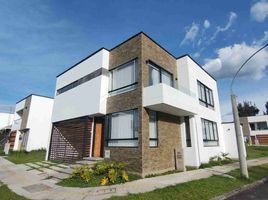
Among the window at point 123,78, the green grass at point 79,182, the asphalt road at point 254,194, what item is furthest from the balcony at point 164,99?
the asphalt road at point 254,194

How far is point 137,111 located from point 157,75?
10.5 ft

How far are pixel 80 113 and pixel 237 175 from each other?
11.0 meters

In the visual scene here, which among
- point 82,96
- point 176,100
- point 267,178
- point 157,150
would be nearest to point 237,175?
point 267,178

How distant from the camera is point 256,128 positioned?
143 feet

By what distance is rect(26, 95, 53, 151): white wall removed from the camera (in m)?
24.5

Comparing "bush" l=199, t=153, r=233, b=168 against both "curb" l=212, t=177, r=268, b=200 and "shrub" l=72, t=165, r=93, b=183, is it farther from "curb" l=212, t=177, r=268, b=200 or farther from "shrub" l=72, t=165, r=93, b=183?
"shrub" l=72, t=165, r=93, b=183

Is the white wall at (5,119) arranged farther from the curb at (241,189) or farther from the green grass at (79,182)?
the curb at (241,189)

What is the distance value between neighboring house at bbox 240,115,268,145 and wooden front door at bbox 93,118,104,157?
133 feet

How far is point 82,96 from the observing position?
14.3 meters

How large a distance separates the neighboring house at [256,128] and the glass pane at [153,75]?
3957cm

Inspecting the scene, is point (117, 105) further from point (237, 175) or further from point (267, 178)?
point (267, 178)

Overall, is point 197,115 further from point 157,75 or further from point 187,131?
point 157,75

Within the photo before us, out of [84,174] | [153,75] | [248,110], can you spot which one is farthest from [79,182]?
[248,110]

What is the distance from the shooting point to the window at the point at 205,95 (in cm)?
1594
